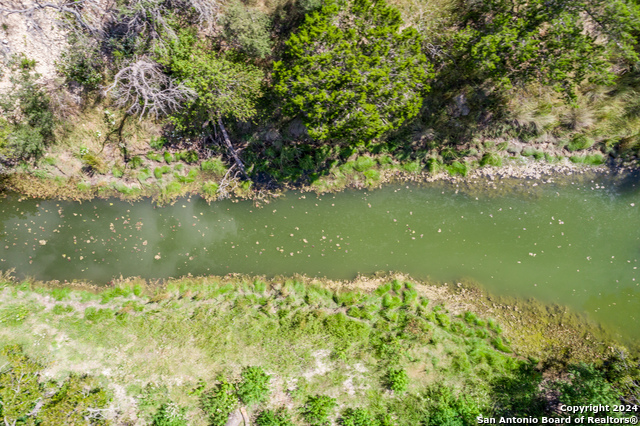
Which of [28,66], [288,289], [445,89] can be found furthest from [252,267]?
[28,66]

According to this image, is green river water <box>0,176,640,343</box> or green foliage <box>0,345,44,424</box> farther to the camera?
green river water <box>0,176,640,343</box>

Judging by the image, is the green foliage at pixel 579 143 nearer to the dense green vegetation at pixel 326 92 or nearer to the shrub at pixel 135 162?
the dense green vegetation at pixel 326 92

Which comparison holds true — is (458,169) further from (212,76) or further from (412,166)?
(212,76)

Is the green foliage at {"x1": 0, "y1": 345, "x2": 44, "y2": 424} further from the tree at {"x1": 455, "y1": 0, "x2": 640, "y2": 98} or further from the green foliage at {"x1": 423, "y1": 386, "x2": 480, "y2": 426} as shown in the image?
the tree at {"x1": 455, "y1": 0, "x2": 640, "y2": 98}

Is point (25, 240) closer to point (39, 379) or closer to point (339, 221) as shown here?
point (39, 379)

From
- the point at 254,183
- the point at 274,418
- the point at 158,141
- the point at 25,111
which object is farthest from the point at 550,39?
the point at 25,111

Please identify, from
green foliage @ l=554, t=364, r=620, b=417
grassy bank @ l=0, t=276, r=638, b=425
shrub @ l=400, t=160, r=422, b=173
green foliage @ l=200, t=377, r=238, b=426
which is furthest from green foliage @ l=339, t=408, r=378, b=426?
shrub @ l=400, t=160, r=422, b=173
